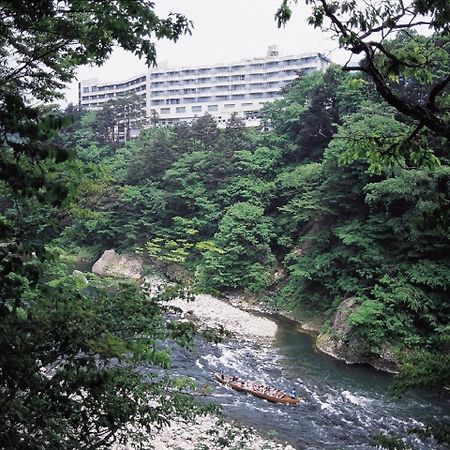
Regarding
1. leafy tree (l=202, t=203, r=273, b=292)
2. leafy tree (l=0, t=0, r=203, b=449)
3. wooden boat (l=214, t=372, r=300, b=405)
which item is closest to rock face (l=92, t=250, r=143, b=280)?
leafy tree (l=202, t=203, r=273, b=292)

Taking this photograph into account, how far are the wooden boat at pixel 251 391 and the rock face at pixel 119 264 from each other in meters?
16.2

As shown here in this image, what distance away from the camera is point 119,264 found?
30.6 metres

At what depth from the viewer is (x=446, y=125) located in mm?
3516

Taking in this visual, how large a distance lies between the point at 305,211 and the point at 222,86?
41.6 m

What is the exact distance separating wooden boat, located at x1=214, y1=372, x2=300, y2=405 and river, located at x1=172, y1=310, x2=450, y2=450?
16 cm

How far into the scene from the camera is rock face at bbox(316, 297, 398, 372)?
15.8 metres

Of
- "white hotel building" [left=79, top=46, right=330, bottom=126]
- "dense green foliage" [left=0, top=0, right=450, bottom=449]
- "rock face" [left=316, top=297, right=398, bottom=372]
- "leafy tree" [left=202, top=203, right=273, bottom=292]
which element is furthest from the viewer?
"white hotel building" [left=79, top=46, right=330, bottom=126]

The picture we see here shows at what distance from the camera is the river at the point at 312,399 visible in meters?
11.0

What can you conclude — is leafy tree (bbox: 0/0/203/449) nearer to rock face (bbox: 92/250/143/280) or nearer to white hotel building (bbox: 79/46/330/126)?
rock face (bbox: 92/250/143/280)

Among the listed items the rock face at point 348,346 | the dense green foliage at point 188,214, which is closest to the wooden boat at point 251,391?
the dense green foliage at point 188,214

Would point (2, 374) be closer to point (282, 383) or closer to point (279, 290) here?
point (282, 383)

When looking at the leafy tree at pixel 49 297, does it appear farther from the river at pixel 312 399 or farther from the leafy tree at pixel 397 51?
the river at pixel 312 399

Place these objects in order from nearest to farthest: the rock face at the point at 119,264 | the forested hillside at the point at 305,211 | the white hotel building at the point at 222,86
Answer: the forested hillside at the point at 305,211, the rock face at the point at 119,264, the white hotel building at the point at 222,86

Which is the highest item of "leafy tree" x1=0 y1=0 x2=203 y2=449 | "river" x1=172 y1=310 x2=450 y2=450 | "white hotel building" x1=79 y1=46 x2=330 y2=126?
"white hotel building" x1=79 y1=46 x2=330 y2=126
